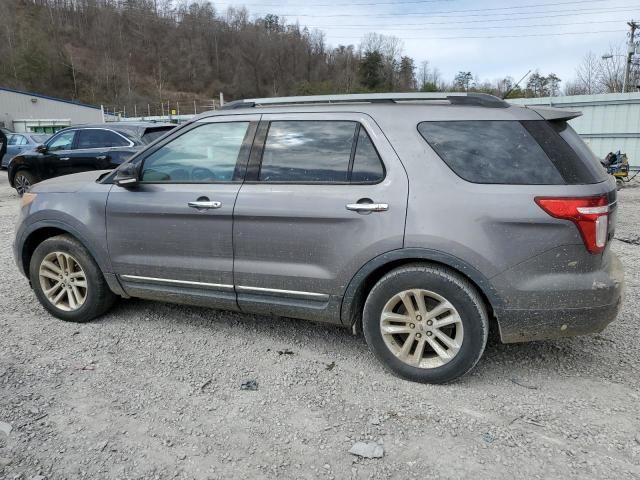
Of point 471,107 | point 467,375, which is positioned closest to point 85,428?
point 467,375

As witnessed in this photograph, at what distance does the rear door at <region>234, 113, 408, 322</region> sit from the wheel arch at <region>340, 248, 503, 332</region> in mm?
49

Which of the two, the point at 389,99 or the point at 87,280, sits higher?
the point at 389,99

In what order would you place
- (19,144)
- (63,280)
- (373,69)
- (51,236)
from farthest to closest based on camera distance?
(373,69) < (19,144) < (51,236) < (63,280)

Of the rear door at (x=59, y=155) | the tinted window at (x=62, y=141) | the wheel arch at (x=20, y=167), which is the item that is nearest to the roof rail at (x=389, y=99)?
the rear door at (x=59, y=155)

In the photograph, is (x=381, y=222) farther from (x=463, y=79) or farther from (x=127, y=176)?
(x=463, y=79)

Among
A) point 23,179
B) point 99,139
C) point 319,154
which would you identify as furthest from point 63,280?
point 23,179

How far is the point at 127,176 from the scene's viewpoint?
371cm

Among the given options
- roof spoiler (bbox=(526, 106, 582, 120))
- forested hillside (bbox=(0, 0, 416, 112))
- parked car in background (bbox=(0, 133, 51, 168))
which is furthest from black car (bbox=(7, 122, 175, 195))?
forested hillside (bbox=(0, 0, 416, 112))

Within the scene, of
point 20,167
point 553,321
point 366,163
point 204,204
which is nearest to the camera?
point 553,321

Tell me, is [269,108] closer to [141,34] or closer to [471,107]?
[471,107]

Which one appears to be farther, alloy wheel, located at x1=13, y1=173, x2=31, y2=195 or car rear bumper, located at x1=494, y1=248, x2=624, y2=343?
alloy wheel, located at x1=13, y1=173, x2=31, y2=195

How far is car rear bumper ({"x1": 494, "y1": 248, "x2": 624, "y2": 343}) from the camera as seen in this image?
2.82m

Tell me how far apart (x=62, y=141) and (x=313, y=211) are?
974cm

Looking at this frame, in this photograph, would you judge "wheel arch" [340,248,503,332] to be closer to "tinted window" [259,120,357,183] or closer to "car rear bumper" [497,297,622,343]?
"car rear bumper" [497,297,622,343]
